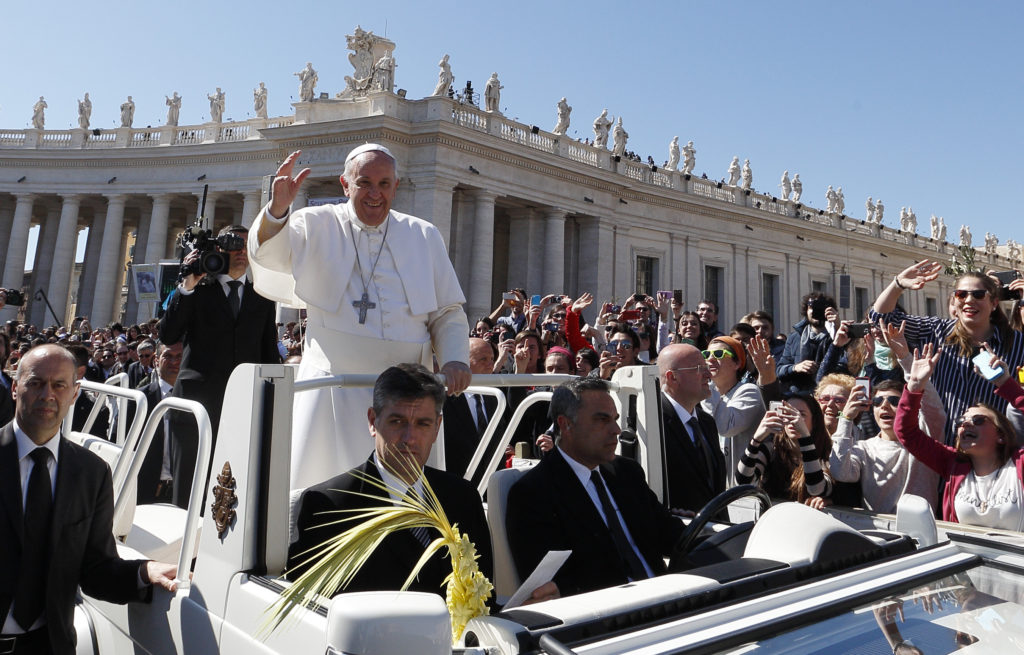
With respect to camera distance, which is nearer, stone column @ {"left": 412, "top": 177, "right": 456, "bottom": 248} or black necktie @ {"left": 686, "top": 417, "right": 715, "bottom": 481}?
black necktie @ {"left": 686, "top": 417, "right": 715, "bottom": 481}

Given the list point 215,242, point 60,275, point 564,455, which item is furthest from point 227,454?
point 60,275

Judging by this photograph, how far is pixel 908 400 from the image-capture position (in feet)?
16.3

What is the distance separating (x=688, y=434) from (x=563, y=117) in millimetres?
30136

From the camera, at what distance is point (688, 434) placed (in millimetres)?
4973

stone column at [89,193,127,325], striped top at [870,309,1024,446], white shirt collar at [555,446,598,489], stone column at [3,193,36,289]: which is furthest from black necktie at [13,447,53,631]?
stone column at [3,193,36,289]

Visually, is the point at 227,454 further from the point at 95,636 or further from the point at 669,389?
the point at 669,389

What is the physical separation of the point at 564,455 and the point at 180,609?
1.74 m

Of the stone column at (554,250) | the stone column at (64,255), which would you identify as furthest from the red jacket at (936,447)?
the stone column at (64,255)

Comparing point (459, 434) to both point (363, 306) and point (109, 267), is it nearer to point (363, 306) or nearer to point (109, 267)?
point (363, 306)

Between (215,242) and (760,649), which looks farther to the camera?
(215,242)

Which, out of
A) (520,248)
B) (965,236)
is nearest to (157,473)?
(520,248)

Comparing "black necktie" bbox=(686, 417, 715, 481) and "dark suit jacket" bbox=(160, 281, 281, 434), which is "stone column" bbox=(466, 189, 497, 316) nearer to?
"dark suit jacket" bbox=(160, 281, 281, 434)

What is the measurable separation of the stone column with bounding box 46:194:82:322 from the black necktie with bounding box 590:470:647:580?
40121 mm

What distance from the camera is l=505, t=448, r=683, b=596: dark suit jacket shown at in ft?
10.5
